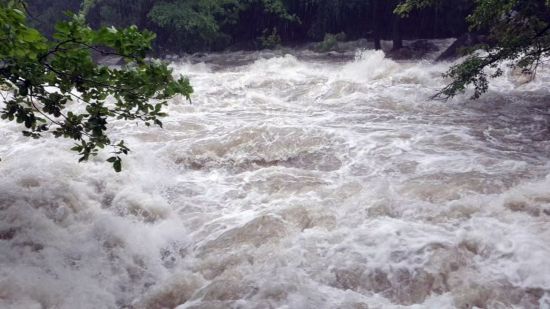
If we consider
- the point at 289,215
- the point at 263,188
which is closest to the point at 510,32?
the point at 263,188

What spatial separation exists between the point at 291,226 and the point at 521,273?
2.01m

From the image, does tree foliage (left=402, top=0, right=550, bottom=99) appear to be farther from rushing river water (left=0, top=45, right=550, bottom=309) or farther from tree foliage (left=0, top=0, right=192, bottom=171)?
tree foliage (left=0, top=0, right=192, bottom=171)

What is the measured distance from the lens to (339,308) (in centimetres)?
364

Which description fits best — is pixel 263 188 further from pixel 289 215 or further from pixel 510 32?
pixel 510 32

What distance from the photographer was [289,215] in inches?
198

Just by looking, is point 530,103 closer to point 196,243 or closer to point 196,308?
point 196,243

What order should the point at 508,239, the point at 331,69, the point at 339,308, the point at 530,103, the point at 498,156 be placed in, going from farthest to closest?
the point at 331,69 → the point at 530,103 → the point at 498,156 → the point at 508,239 → the point at 339,308

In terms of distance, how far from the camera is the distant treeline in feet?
53.1

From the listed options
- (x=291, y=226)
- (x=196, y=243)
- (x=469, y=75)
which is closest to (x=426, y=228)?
(x=291, y=226)

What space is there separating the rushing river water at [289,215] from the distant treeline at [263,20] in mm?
8300

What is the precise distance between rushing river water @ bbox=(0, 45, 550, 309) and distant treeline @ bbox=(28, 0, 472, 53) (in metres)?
8.30

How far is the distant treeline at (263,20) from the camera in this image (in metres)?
16.2

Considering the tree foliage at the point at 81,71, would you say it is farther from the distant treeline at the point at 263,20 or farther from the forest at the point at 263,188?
the distant treeline at the point at 263,20

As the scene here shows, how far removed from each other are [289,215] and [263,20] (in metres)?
14.8
